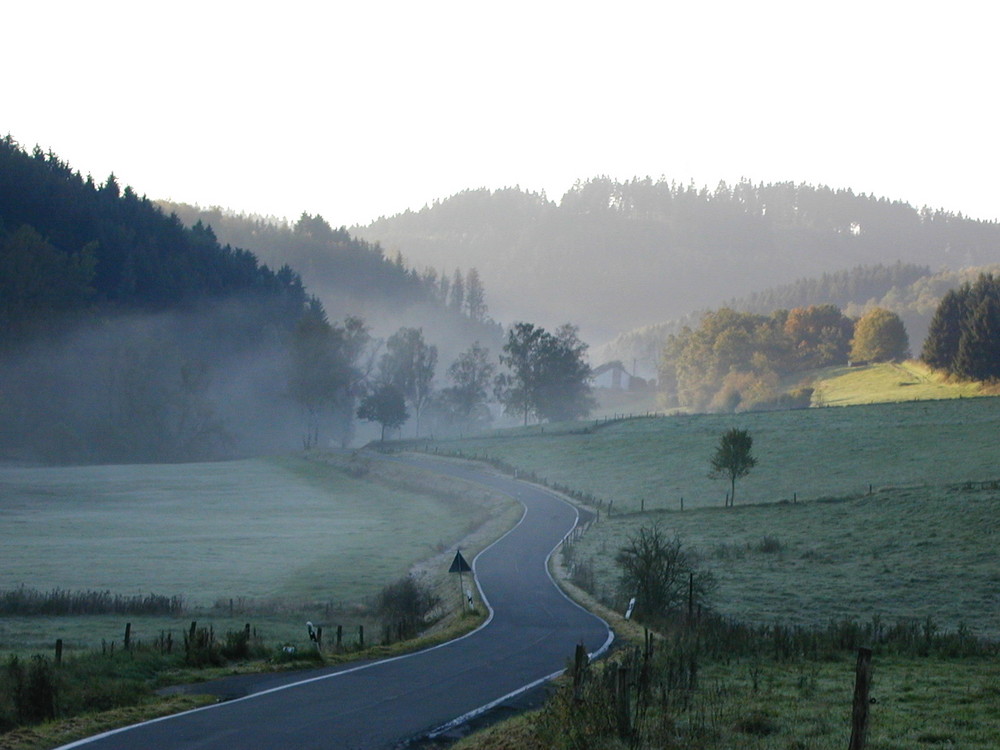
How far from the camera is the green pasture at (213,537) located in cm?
3748

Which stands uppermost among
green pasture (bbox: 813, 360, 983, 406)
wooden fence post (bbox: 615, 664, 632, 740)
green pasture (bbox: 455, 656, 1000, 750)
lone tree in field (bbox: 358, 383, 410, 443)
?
green pasture (bbox: 813, 360, 983, 406)

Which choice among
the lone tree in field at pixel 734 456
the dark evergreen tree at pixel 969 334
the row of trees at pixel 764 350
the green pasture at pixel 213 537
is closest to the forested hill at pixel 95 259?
the green pasture at pixel 213 537

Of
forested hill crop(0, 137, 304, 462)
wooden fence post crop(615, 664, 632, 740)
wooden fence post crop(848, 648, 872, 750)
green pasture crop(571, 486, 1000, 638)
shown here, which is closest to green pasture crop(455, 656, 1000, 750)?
wooden fence post crop(615, 664, 632, 740)

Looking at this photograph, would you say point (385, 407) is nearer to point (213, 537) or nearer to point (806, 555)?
point (213, 537)

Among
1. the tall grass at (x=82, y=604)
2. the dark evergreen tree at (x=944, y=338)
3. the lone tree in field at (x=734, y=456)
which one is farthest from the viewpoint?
the dark evergreen tree at (x=944, y=338)

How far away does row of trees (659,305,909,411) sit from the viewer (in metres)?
146

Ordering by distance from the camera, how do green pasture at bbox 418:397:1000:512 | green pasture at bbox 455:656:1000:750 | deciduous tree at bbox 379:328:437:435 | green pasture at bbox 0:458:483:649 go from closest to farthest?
green pasture at bbox 455:656:1000:750 → green pasture at bbox 0:458:483:649 → green pasture at bbox 418:397:1000:512 → deciduous tree at bbox 379:328:437:435

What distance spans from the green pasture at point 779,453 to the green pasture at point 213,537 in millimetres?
13617

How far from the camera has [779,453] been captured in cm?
7781

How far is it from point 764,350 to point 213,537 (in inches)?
4562

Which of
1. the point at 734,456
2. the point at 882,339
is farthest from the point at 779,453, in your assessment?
the point at 882,339

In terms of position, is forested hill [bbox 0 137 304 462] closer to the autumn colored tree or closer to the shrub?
the autumn colored tree

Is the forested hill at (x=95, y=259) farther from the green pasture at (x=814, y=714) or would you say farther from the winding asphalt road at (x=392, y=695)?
the green pasture at (x=814, y=714)

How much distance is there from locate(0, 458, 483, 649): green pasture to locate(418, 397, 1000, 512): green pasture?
13.6m
